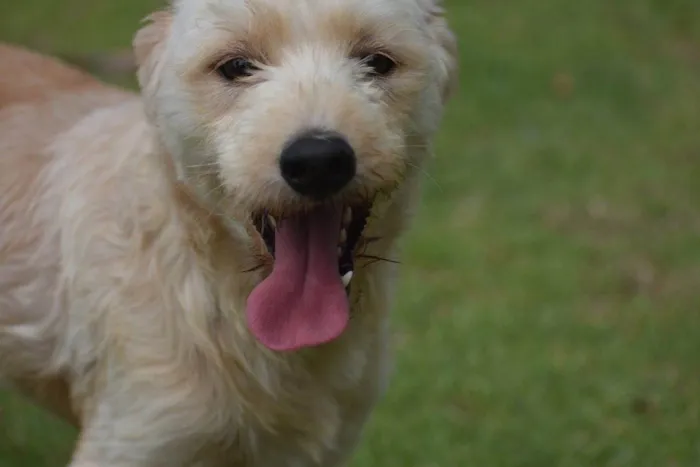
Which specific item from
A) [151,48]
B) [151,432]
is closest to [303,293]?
[151,432]

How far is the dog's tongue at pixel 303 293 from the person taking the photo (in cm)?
284

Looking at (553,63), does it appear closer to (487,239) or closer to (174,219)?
(487,239)

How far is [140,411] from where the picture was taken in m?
3.01

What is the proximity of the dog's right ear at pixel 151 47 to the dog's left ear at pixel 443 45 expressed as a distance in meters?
0.72

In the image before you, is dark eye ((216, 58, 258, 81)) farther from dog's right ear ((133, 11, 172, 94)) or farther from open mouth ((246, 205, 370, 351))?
open mouth ((246, 205, 370, 351))

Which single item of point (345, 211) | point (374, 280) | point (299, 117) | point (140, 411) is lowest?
point (140, 411)

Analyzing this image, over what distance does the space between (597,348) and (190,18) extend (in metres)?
3.19

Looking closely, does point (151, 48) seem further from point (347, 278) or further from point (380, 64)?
point (347, 278)

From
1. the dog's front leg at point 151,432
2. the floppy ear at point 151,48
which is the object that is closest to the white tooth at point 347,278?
the dog's front leg at point 151,432

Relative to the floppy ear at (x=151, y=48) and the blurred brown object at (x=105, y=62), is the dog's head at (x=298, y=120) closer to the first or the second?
the floppy ear at (x=151, y=48)

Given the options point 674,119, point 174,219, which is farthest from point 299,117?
point 674,119

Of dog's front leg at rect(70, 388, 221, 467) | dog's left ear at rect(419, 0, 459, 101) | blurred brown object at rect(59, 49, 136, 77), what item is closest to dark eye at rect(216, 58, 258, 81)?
dog's left ear at rect(419, 0, 459, 101)

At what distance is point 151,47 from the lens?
10.0 ft

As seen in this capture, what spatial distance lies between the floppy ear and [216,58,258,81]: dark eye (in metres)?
0.22
